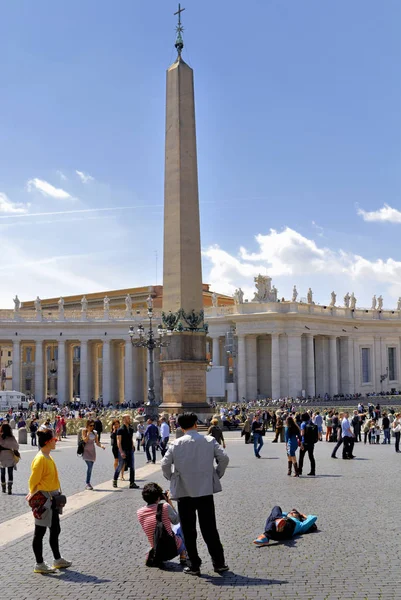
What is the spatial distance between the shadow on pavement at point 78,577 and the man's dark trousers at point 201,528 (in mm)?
814

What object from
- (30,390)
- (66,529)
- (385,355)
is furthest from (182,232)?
(30,390)

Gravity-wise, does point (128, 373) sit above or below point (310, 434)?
above

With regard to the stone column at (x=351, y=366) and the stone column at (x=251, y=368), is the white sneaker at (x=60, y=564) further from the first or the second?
the stone column at (x=351, y=366)

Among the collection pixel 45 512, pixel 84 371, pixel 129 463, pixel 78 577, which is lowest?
pixel 78 577

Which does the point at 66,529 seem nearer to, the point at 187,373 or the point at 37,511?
the point at 37,511

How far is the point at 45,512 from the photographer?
779 cm

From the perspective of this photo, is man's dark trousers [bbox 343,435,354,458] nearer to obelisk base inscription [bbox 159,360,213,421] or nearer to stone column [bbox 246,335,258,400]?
obelisk base inscription [bbox 159,360,213,421]

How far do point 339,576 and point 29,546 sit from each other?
12.6ft

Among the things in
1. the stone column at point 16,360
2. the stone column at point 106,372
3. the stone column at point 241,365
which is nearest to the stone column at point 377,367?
the stone column at point 241,365

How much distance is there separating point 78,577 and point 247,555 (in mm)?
1760

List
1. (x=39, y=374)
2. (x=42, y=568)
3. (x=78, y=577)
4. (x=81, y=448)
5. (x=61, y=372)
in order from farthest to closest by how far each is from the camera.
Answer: (x=61, y=372) < (x=39, y=374) < (x=81, y=448) < (x=42, y=568) < (x=78, y=577)

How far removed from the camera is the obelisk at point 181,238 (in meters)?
30.3

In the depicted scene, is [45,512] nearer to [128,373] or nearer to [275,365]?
[275,365]

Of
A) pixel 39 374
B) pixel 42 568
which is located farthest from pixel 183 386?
pixel 39 374
